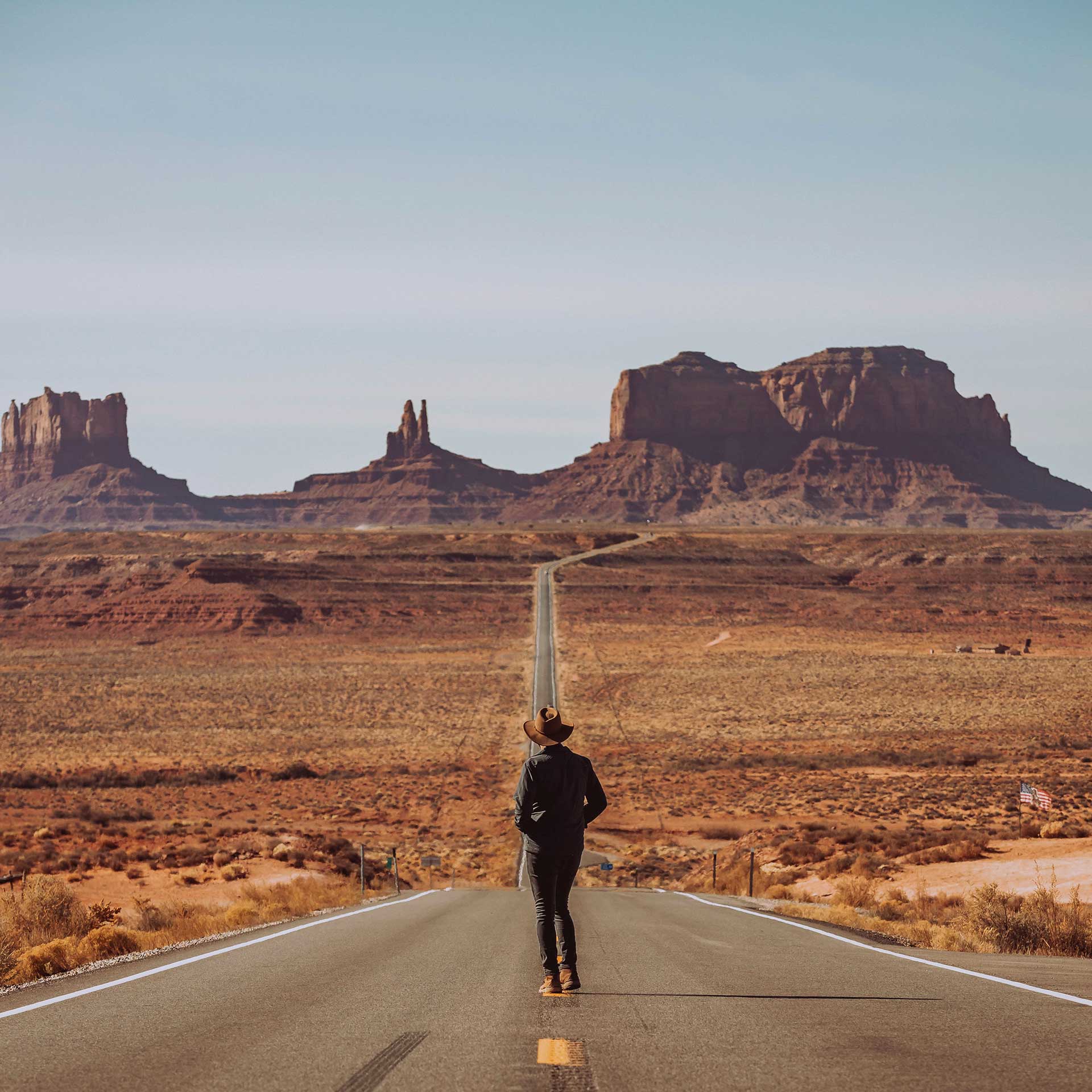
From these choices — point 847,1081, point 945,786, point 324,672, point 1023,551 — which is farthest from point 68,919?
point 1023,551

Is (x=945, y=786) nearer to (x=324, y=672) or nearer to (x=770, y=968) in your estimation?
(x=770, y=968)

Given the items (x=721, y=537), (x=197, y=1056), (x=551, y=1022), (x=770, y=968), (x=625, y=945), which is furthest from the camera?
(x=721, y=537)

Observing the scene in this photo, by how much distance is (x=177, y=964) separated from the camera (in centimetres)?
938

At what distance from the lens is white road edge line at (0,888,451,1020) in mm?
7223

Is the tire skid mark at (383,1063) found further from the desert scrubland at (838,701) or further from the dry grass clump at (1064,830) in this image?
the dry grass clump at (1064,830)

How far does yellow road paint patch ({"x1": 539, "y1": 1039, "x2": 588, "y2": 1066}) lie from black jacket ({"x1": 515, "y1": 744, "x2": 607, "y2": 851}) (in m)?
1.63

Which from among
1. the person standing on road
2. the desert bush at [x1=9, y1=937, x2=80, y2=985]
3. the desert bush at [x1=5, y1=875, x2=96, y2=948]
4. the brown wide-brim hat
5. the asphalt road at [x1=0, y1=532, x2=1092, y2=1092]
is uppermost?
the brown wide-brim hat

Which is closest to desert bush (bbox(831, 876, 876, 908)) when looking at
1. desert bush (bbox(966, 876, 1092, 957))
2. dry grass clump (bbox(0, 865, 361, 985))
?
desert bush (bbox(966, 876, 1092, 957))

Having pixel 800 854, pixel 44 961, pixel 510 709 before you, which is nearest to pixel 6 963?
pixel 44 961

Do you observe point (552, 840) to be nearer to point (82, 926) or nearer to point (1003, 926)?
point (1003, 926)

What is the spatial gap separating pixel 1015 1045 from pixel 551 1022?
8.30 feet

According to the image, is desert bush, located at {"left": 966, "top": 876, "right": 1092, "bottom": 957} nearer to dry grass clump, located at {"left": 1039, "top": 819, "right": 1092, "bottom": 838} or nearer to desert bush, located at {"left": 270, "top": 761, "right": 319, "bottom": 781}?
dry grass clump, located at {"left": 1039, "top": 819, "right": 1092, "bottom": 838}

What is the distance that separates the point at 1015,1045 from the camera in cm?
566

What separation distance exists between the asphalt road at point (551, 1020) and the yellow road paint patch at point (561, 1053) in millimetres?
17
